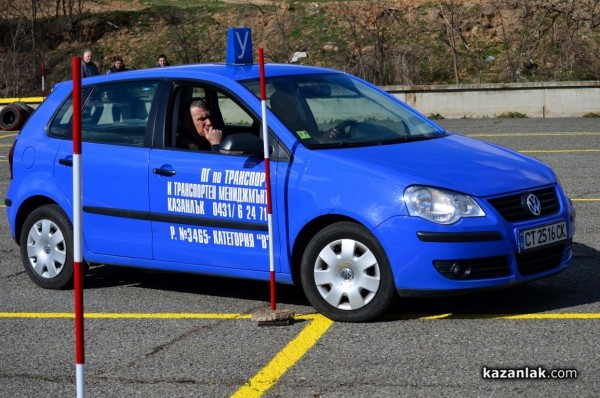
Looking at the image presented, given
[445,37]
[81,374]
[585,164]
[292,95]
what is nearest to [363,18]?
[445,37]

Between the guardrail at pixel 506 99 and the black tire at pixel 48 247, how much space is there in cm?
1708

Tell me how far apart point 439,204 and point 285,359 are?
1.32 m

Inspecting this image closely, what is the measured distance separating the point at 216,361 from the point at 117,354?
25.2 inches

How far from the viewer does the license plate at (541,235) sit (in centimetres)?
697

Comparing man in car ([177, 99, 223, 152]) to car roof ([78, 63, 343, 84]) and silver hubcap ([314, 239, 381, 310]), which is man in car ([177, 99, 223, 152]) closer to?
car roof ([78, 63, 343, 84])

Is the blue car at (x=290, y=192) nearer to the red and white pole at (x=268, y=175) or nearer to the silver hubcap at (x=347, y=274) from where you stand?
the silver hubcap at (x=347, y=274)

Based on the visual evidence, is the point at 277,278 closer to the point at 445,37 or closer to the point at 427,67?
the point at 427,67

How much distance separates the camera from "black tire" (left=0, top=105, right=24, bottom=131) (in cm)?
2119

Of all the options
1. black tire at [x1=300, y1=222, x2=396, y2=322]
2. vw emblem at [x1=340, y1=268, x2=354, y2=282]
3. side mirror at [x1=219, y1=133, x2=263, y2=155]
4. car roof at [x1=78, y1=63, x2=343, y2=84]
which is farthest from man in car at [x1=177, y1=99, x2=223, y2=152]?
vw emblem at [x1=340, y1=268, x2=354, y2=282]

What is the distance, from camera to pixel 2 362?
656 centimetres

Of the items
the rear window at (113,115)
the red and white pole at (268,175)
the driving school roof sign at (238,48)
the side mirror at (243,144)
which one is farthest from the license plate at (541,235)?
the rear window at (113,115)

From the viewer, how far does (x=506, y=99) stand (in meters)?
24.4

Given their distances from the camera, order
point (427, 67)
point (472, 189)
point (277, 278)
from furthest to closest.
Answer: point (427, 67) < point (277, 278) < point (472, 189)

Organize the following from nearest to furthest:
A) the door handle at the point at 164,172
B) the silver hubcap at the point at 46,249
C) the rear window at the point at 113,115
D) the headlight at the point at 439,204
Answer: the headlight at the point at 439,204 < the door handle at the point at 164,172 < the rear window at the point at 113,115 < the silver hubcap at the point at 46,249
